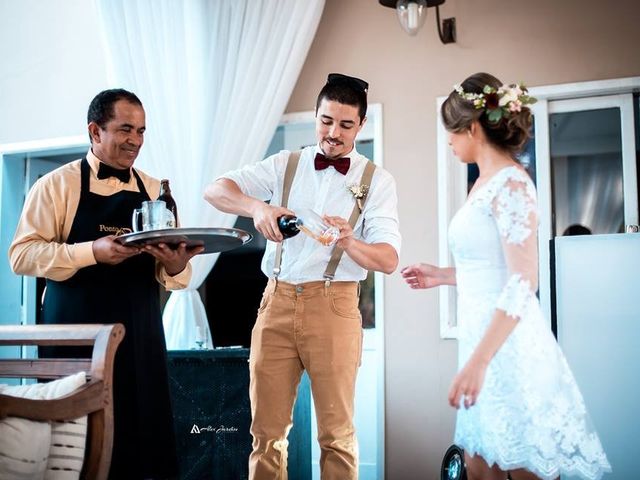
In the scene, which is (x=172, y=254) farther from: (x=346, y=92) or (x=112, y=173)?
(x=346, y=92)

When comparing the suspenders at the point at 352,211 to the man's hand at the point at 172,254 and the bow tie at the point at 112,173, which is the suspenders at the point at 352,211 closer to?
the man's hand at the point at 172,254

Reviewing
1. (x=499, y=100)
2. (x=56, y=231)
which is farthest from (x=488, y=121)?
(x=56, y=231)

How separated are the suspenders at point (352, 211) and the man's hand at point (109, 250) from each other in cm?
48

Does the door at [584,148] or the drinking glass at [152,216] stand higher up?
the door at [584,148]

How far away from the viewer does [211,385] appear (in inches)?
138

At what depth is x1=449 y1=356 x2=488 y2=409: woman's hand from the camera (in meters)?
1.80

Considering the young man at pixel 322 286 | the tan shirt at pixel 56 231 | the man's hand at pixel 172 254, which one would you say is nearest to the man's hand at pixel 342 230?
the young man at pixel 322 286

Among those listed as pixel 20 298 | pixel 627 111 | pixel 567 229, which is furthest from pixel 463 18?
pixel 20 298

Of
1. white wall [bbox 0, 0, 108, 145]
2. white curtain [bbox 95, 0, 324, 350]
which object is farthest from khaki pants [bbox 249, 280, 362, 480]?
white wall [bbox 0, 0, 108, 145]

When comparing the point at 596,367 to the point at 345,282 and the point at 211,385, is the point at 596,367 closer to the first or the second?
the point at 345,282

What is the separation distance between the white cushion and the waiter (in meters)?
0.46

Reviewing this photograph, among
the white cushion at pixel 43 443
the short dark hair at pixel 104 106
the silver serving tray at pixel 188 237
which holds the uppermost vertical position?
the short dark hair at pixel 104 106

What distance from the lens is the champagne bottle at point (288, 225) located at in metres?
2.37

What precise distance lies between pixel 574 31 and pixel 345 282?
2087 millimetres
